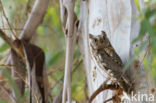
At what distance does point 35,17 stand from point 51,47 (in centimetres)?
105

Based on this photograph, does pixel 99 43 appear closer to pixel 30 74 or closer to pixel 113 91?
pixel 113 91

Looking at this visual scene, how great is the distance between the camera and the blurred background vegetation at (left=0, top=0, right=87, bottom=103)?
4.19ft

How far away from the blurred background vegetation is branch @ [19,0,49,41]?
Answer: 3.3 inches

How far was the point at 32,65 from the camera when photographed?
98cm

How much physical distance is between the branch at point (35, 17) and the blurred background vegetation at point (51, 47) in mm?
84

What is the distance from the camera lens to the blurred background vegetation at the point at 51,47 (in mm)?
1278

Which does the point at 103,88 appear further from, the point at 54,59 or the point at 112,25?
the point at 54,59

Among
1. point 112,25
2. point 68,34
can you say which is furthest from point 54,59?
point 112,25

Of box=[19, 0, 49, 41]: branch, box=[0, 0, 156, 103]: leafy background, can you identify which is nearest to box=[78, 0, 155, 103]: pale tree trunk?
box=[19, 0, 49, 41]: branch

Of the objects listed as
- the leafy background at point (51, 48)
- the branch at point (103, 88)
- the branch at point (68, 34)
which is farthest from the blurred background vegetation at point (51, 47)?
the branch at point (103, 88)

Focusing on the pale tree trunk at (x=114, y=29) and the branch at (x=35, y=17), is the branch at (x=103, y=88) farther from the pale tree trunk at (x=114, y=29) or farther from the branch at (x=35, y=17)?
the branch at (x=35, y=17)

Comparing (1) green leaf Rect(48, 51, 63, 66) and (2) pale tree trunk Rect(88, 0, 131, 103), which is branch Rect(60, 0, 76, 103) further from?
Result: (1) green leaf Rect(48, 51, 63, 66)

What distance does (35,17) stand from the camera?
104 centimetres

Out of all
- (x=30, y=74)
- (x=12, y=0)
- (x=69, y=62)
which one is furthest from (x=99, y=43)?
(x=12, y=0)
